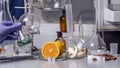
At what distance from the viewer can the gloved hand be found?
153 cm

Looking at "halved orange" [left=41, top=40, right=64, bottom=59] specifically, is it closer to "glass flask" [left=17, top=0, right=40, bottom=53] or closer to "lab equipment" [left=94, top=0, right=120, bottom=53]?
"glass flask" [left=17, top=0, right=40, bottom=53]

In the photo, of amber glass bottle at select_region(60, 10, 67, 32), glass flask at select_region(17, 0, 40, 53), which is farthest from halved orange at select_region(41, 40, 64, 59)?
amber glass bottle at select_region(60, 10, 67, 32)

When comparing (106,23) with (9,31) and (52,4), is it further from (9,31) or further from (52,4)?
(9,31)

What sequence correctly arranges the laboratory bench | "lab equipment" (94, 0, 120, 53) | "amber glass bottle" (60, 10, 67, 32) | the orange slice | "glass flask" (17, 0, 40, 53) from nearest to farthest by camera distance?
the laboratory bench < the orange slice < "glass flask" (17, 0, 40, 53) < "amber glass bottle" (60, 10, 67, 32) < "lab equipment" (94, 0, 120, 53)

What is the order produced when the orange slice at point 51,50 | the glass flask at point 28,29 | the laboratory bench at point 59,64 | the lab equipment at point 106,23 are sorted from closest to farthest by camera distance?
the laboratory bench at point 59,64
the orange slice at point 51,50
the glass flask at point 28,29
the lab equipment at point 106,23

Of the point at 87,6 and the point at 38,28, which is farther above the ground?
the point at 87,6

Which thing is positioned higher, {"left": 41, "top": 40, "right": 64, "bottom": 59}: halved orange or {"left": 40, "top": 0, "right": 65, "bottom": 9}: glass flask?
{"left": 40, "top": 0, "right": 65, "bottom": 9}: glass flask

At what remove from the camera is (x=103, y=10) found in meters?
2.12

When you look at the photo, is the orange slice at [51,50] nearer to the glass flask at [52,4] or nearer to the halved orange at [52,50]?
the halved orange at [52,50]

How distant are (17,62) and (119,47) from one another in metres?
0.94

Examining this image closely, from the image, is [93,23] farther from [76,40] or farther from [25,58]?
[25,58]

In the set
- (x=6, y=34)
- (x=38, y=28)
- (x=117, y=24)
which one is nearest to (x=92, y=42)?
(x=117, y=24)

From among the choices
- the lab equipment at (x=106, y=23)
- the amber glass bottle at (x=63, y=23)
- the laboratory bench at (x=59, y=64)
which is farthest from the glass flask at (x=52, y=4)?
the laboratory bench at (x=59, y=64)

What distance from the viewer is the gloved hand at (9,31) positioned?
1528mm
